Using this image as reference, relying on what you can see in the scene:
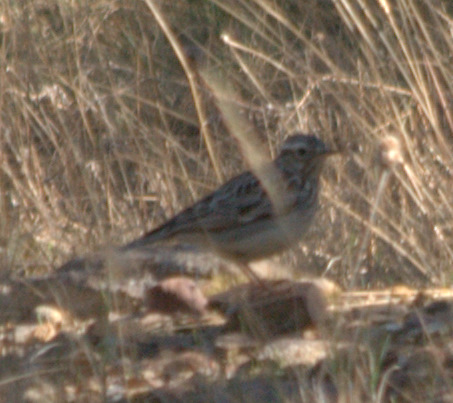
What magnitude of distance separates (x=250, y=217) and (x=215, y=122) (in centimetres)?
203

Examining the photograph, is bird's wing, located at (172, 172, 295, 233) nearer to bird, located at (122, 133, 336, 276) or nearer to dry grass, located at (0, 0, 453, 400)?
bird, located at (122, 133, 336, 276)

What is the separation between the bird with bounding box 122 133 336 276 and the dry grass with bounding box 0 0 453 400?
0.75ft

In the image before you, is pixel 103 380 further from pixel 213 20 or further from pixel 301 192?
pixel 213 20

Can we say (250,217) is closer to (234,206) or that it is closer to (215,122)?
(234,206)

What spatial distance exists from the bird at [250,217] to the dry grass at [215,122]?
228 mm

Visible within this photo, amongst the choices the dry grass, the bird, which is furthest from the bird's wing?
the dry grass

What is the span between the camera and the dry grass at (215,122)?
5.96 meters

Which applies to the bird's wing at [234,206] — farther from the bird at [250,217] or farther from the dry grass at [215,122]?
the dry grass at [215,122]

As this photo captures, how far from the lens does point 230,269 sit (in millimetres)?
6109

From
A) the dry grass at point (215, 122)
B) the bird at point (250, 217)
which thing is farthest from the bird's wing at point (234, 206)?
the dry grass at point (215, 122)

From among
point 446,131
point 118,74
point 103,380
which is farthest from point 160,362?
point 118,74

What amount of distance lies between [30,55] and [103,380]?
3553 mm

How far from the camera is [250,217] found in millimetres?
6207

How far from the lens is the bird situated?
19.8 ft
